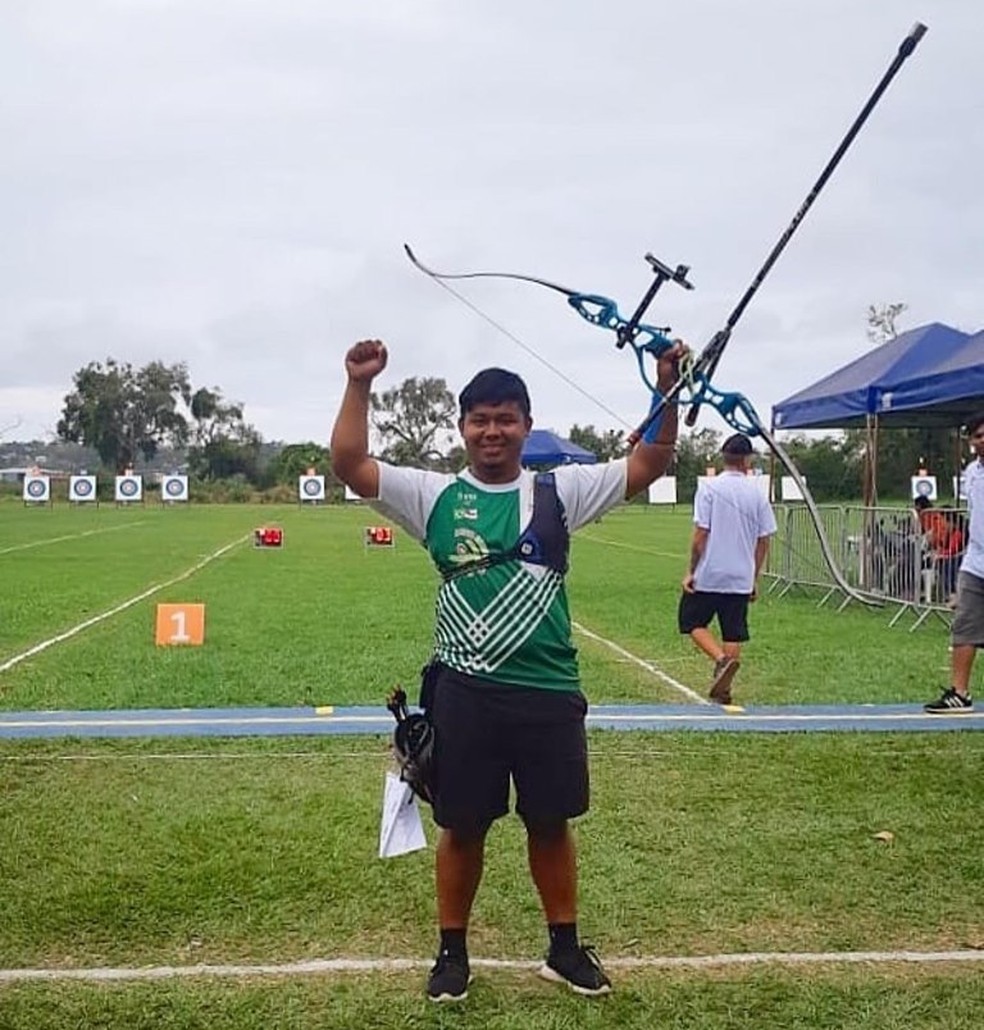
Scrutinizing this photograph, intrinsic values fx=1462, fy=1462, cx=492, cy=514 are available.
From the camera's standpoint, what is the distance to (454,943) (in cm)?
442

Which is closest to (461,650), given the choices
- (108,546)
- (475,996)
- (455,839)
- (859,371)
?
(455,839)

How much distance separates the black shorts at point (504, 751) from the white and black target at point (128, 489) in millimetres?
67731

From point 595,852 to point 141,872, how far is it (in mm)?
1788

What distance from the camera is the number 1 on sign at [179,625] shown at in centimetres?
1278

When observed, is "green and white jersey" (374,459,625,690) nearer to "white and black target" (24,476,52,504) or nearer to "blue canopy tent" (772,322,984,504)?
"blue canopy tent" (772,322,984,504)

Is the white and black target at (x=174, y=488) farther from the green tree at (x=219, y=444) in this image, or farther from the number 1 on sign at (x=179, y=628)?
the number 1 on sign at (x=179, y=628)

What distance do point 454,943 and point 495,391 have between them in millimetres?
1671

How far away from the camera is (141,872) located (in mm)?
5605

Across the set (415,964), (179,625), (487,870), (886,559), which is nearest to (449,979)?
(415,964)

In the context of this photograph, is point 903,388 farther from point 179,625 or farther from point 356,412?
point 356,412

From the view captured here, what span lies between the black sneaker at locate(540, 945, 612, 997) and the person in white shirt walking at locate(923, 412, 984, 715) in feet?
17.2

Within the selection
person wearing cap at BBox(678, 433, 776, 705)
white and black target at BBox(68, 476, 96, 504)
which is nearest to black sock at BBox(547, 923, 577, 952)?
person wearing cap at BBox(678, 433, 776, 705)

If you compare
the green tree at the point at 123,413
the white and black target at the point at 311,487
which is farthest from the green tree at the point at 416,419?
the green tree at the point at 123,413

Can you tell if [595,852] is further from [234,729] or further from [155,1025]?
[234,729]
